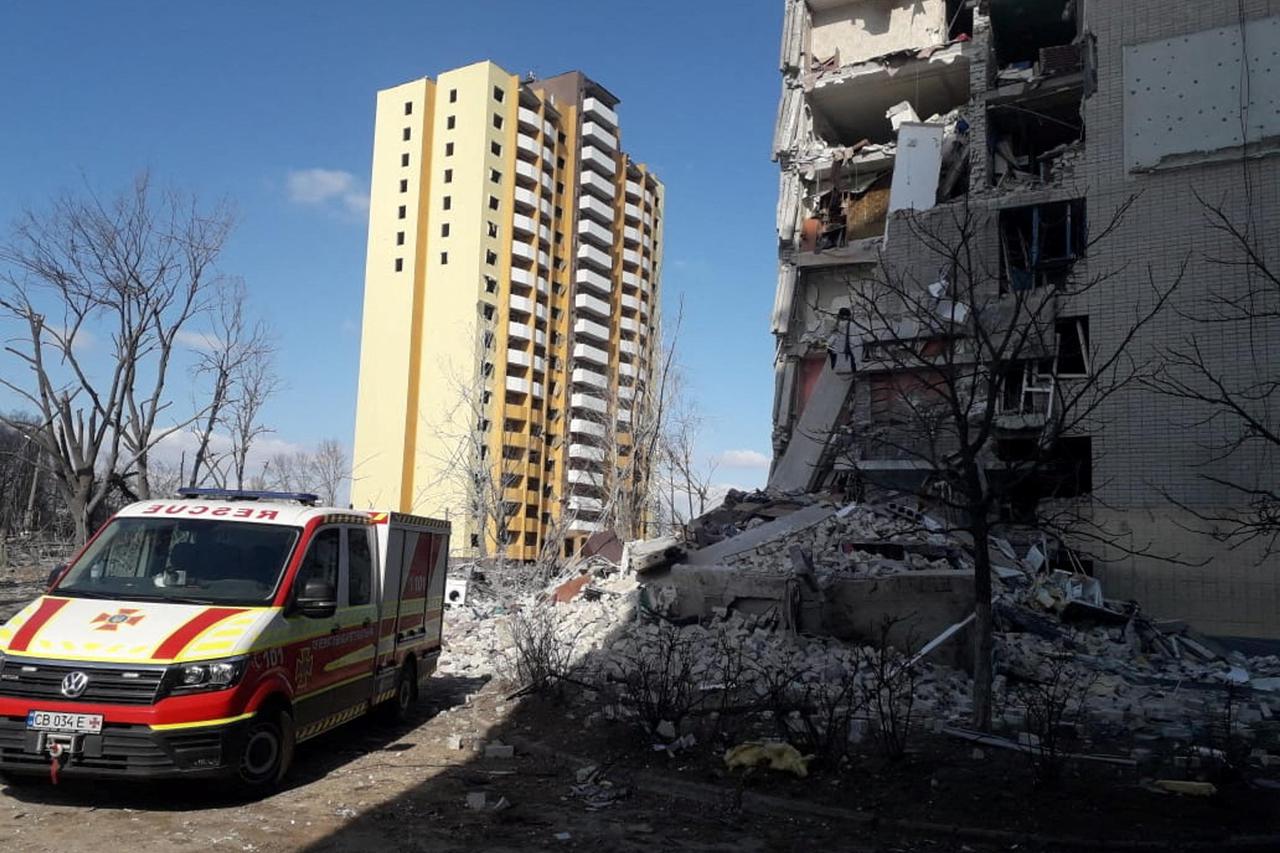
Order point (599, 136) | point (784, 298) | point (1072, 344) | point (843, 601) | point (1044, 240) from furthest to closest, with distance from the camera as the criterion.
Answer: point (599, 136) → point (784, 298) → point (1044, 240) → point (1072, 344) → point (843, 601)

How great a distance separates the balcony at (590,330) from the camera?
70812mm

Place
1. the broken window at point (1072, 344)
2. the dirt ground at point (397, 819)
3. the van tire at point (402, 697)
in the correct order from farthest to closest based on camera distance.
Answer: the broken window at point (1072, 344) → the van tire at point (402, 697) → the dirt ground at point (397, 819)

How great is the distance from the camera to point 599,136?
72562 mm

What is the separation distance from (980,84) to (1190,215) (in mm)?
6344

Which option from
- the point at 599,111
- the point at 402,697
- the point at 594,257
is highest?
the point at 599,111

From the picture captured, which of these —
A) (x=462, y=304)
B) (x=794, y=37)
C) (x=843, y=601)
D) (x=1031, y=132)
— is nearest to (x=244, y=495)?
(x=843, y=601)

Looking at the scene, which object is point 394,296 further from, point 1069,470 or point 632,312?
point 1069,470

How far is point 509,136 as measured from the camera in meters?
63.9

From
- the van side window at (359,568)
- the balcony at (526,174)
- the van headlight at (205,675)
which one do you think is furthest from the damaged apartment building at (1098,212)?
the balcony at (526,174)

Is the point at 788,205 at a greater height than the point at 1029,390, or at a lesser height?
greater

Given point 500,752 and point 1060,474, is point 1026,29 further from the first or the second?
point 500,752

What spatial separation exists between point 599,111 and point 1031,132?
54.6m

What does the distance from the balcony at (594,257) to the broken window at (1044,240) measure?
5240 cm

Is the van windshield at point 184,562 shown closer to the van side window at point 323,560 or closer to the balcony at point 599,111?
the van side window at point 323,560
